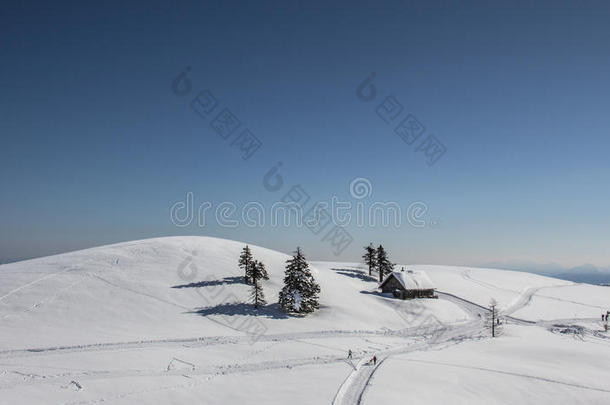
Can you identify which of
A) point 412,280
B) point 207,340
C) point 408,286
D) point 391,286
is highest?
point 412,280

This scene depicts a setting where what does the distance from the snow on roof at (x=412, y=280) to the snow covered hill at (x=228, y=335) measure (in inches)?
161

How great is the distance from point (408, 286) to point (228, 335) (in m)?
38.1

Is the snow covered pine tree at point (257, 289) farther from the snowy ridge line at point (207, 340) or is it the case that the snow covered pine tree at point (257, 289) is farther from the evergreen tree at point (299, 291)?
the snowy ridge line at point (207, 340)

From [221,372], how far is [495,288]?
77.8 meters

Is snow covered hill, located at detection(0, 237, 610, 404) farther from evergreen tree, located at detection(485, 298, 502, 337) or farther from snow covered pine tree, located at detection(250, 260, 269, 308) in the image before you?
snow covered pine tree, located at detection(250, 260, 269, 308)

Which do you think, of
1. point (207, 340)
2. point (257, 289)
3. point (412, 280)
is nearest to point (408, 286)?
point (412, 280)

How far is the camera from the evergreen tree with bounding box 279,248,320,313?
51.2 meters

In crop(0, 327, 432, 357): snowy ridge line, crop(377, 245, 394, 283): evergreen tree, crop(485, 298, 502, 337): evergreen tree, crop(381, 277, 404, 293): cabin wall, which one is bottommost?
crop(0, 327, 432, 357): snowy ridge line

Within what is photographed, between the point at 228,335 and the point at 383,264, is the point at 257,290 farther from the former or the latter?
the point at 383,264

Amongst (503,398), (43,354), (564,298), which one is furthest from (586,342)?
(43,354)

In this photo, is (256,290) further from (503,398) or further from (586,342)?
(586,342)

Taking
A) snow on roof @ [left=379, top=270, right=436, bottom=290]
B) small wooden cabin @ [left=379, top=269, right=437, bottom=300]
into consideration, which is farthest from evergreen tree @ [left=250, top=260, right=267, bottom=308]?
snow on roof @ [left=379, top=270, right=436, bottom=290]

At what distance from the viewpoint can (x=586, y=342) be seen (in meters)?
44.7

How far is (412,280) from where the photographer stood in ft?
223
